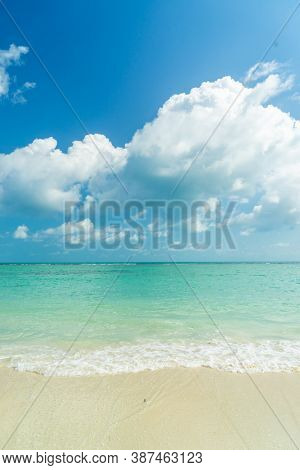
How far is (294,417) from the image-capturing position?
12.0 feet

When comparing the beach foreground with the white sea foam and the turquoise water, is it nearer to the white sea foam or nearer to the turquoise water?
the white sea foam

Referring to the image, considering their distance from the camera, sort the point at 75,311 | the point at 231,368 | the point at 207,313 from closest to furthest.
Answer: the point at 231,368 < the point at 207,313 < the point at 75,311

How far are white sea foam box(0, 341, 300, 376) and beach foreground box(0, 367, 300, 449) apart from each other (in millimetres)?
319

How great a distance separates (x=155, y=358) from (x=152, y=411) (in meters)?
2.09

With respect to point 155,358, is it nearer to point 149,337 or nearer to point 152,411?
point 149,337

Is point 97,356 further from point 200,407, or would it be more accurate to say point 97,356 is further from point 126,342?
point 200,407

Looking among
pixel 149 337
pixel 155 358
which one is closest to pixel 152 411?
pixel 155 358

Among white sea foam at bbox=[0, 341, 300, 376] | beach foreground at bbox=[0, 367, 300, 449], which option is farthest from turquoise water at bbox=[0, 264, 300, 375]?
beach foreground at bbox=[0, 367, 300, 449]

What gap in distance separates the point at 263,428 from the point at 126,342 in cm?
426

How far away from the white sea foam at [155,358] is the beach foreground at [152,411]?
32 cm

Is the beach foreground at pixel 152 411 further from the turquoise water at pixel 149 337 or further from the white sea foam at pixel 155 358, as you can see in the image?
the turquoise water at pixel 149 337

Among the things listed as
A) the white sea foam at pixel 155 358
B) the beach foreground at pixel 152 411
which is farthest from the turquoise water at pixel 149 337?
the beach foreground at pixel 152 411
